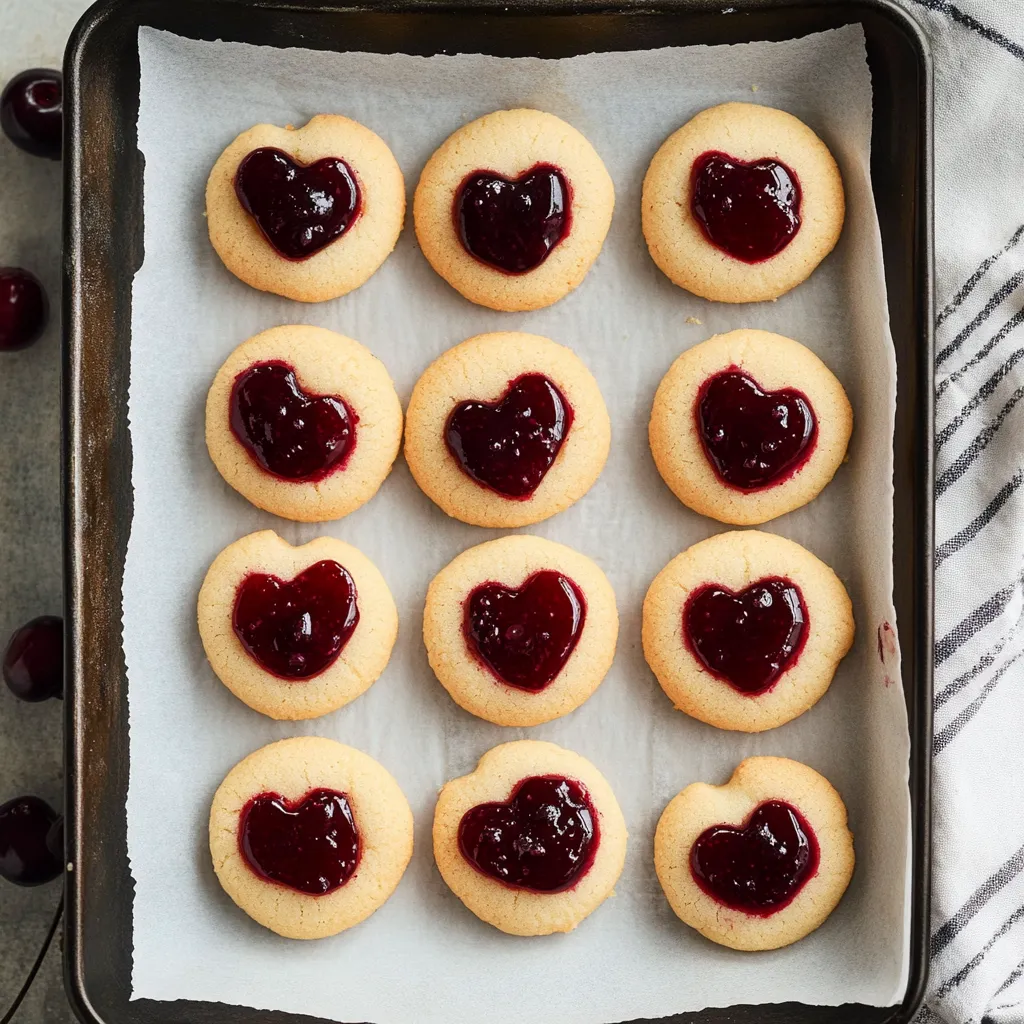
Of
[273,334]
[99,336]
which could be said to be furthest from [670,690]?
[99,336]

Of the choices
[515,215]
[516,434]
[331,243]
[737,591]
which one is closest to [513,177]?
[515,215]

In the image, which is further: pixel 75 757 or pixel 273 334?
pixel 273 334

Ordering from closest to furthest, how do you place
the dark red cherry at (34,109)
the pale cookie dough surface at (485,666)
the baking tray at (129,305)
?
the baking tray at (129,305) → the pale cookie dough surface at (485,666) → the dark red cherry at (34,109)

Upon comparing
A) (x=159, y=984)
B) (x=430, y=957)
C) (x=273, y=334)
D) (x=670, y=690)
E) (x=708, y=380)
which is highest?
(x=708, y=380)

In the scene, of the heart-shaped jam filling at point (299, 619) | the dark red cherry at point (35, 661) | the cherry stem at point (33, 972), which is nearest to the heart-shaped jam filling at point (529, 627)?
the heart-shaped jam filling at point (299, 619)

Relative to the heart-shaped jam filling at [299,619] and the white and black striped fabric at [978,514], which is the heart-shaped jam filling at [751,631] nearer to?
the white and black striped fabric at [978,514]

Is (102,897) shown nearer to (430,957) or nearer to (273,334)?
(430,957)
